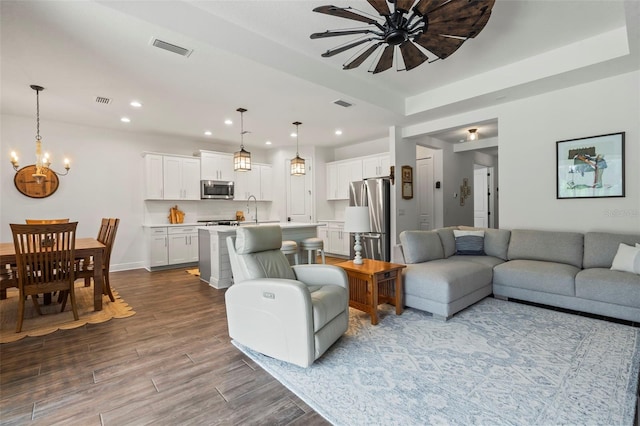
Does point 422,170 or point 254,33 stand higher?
point 254,33

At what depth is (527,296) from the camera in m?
3.49

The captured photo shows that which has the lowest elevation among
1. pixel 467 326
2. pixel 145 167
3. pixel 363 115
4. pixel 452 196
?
pixel 467 326

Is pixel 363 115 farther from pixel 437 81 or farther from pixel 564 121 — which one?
pixel 564 121

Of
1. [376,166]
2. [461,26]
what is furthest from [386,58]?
[376,166]

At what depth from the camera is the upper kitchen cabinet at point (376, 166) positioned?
6.49 m

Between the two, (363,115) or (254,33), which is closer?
(254,33)

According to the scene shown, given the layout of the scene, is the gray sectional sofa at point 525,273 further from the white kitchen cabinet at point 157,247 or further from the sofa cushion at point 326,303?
the white kitchen cabinet at point 157,247

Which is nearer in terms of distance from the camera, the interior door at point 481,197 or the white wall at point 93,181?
the white wall at point 93,181

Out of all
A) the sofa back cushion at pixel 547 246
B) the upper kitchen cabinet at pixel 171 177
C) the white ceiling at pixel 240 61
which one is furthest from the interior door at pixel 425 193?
the upper kitchen cabinet at pixel 171 177

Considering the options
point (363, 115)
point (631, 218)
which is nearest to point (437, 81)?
point (363, 115)

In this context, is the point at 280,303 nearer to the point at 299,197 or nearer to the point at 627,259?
the point at 627,259

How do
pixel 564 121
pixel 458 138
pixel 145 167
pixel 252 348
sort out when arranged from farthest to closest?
pixel 458 138 < pixel 145 167 < pixel 564 121 < pixel 252 348

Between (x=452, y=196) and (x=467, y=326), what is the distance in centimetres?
467

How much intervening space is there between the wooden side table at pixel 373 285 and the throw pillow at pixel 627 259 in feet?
7.26
